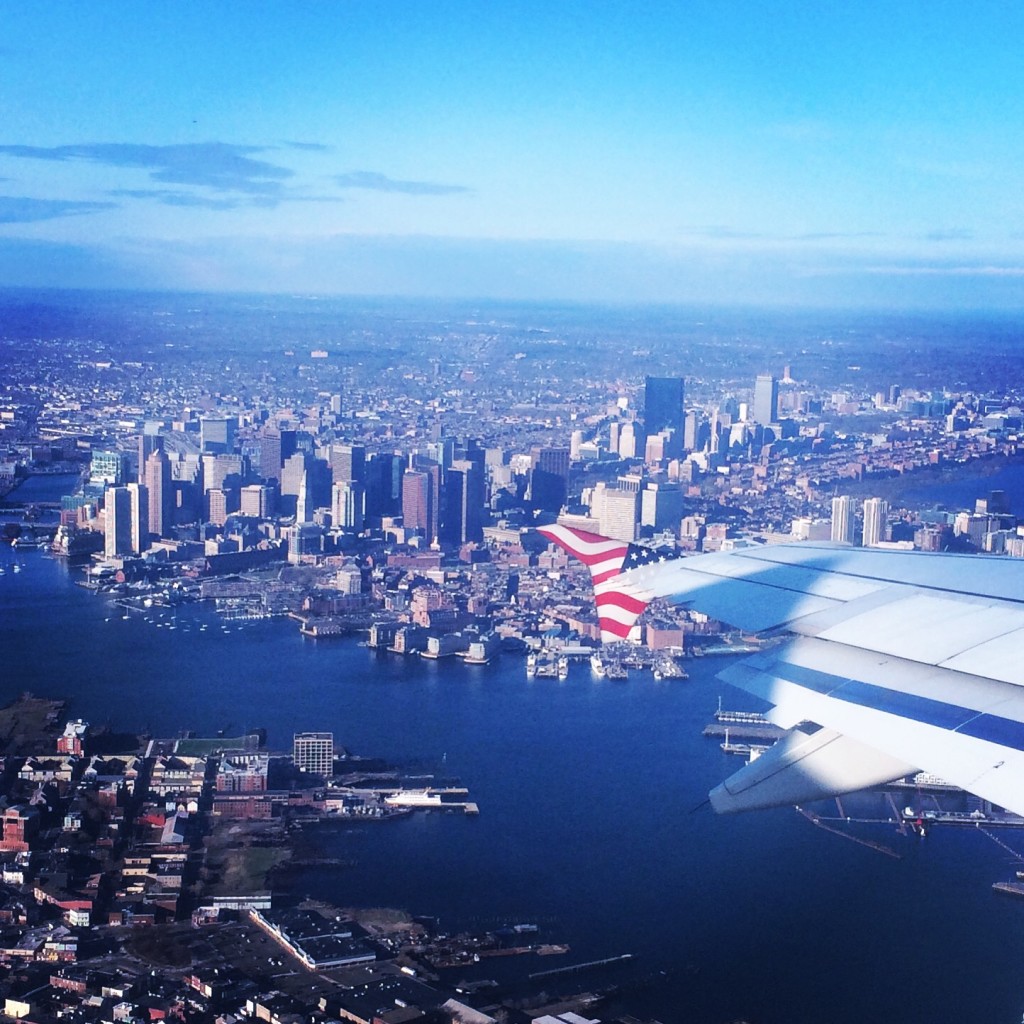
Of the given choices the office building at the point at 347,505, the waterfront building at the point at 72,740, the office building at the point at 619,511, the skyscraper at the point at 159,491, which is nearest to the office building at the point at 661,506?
the office building at the point at 619,511

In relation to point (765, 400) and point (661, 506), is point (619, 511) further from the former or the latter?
point (765, 400)

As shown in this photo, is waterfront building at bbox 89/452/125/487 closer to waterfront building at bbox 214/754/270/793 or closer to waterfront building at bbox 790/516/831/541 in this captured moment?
waterfront building at bbox 790/516/831/541

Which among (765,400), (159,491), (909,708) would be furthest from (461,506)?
(909,708)

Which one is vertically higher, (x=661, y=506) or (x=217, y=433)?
(x=217, y=433)

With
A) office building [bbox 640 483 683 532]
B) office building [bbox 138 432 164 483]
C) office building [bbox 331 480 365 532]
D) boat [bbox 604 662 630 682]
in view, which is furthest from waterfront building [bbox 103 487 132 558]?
boat [bbox 604 662 630 682]

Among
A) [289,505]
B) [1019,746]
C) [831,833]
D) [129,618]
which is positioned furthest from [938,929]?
[289,505]

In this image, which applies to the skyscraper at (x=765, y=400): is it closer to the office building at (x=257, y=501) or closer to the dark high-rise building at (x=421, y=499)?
the dark high-rise building at (x=421, y=499)
